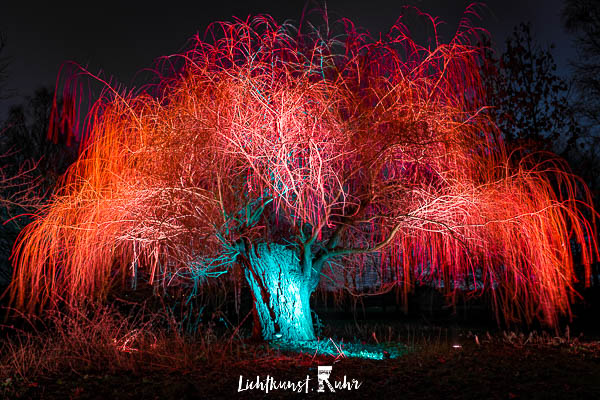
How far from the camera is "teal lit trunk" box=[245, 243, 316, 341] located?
324 inches

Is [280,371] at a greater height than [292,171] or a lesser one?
lesser

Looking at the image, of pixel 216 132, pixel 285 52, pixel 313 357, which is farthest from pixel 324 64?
pixel 313 357

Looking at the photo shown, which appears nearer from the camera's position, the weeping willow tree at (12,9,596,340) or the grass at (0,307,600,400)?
the grass at (0,307,600,400)

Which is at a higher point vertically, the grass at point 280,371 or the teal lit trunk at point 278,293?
the teal lit trunk at point 278,293

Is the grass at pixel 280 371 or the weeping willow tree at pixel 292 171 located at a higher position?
the weeping willow tree at pixel 292 171

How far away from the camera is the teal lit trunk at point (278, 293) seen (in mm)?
8219

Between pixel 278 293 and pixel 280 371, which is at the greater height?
pixel 278 293

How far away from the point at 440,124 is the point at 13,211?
10547 millimetres

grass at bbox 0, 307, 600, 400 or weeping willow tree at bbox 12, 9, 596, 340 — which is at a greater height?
weeping willow tree at bbox 12, 9, 596, 340

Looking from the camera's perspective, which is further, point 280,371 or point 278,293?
point 278,293

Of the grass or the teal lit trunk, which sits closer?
the grass

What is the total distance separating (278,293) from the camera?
8289 mm

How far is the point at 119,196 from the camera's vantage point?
24.4 ft

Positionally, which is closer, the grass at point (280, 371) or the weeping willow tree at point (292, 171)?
the grass at point (280, 371)
